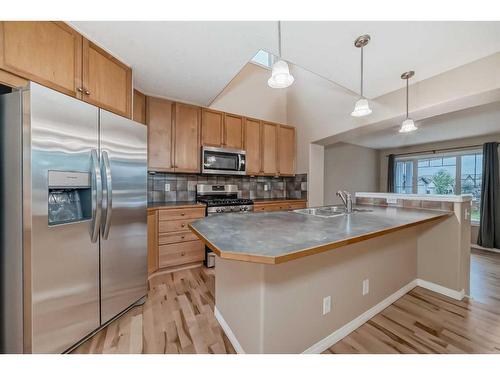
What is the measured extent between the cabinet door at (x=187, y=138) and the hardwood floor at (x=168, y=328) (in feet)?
5.45

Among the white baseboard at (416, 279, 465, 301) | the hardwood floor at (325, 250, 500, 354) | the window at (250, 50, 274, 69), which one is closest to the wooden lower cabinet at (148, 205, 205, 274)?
the hardwood floor at (325, 250, 500, 354)

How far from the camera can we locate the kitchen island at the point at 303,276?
A: 3.42 ft

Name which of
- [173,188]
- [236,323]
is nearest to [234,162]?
[173,188]

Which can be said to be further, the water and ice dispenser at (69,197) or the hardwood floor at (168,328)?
the hardwood floor at (168,328)

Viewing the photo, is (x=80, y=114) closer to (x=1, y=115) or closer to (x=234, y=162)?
(x=1, y=115)

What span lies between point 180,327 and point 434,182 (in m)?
6.32

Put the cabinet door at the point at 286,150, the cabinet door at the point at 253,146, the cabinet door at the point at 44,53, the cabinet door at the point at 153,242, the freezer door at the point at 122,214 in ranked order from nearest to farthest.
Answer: the cabinet door at the point at 44,53
the freezer door at the point at 122,214
the cabinet door at the point at 153,242
the cabinet door at the point at 253,146
the cabinet door at the point at 286,150

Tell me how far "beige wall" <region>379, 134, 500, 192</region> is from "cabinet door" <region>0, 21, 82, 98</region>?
5.52 metres

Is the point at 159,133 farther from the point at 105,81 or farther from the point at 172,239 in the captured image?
the point at 172,239

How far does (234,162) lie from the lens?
3.45 meters

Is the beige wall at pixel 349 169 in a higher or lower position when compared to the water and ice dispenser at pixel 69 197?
higher

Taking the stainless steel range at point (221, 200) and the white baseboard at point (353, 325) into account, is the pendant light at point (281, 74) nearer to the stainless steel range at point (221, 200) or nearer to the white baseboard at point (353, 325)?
the white baseboard at point (353, 325)

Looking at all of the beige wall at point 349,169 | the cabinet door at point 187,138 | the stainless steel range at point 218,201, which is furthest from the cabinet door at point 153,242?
the beige wall at point 349,169

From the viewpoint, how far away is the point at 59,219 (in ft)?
4.53
